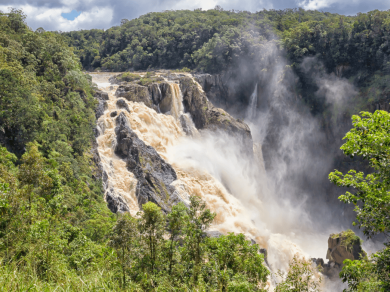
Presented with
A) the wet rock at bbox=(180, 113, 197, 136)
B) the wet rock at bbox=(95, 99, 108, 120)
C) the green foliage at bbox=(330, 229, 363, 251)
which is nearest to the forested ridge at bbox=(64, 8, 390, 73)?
the wet rock at bbox=(180, 113, 197, 136)

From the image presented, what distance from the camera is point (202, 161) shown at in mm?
30766

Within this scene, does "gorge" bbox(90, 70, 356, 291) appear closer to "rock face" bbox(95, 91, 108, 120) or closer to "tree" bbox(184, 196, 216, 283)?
"rock face" bbox(95, 91, 108, 120)

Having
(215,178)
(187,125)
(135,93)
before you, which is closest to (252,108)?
(187,125)

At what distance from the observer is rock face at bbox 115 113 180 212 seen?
24506 millimetres

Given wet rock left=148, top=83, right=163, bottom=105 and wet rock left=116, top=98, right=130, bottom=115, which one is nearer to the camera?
wet rock left=116, top=98, right=130, bottom=115

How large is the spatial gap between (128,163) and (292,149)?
26078mm

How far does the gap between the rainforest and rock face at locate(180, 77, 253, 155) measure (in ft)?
0.72

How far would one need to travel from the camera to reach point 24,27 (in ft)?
98.5

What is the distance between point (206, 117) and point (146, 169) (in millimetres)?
15867

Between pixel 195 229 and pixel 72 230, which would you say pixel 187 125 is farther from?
pixel 195 229

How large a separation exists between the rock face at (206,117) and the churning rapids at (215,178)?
1.17m

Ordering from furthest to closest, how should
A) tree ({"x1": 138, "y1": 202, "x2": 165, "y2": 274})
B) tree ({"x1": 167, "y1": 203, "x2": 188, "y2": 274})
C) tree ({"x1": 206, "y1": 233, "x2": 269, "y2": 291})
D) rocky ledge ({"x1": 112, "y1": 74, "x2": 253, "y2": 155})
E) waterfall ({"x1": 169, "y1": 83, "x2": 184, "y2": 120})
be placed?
waterfall ({"x1": 169, "y1": 83, "x2": 184, "y2": 120}) → rocky ledge ({"x1": 112, "y1": 74, "x2": 253, "y2": 155}) → tree ({"x1": 206, "y1": 233, "x2": 269, "y2": 291}) → tree ({"x1": 167, "y1": 203, "x2": 188, "y2": 274}) → tree ({"x1": 138, "y1": 202, "x2": 165, "y2": 274})

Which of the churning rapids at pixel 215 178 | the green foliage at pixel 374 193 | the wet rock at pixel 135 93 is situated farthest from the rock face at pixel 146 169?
the green foliage at pixel 374 193

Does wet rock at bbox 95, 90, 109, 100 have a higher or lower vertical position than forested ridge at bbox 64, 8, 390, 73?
lower
